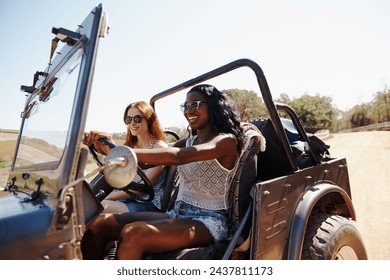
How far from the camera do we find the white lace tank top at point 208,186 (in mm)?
1902

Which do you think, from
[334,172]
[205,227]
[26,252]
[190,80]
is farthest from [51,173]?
[334,172]

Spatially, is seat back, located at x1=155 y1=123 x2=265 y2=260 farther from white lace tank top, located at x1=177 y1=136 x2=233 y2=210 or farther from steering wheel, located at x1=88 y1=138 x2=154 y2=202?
steering wheel, located at x1=88 y1=138 x2=154 y2=202

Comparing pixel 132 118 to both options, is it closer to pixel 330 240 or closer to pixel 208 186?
pixel 208 186

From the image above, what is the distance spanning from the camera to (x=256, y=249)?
167 cm

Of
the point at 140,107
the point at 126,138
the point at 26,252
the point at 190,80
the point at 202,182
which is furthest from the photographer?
the point at 126,138

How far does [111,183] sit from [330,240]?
1.59 metres

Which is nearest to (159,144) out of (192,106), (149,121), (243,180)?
(149,121)

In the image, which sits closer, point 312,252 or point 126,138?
point 312,252

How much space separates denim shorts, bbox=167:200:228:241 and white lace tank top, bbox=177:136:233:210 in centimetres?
3

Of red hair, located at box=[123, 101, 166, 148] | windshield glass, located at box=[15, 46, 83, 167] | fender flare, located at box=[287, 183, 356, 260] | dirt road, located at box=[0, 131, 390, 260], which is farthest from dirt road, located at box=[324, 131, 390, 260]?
windshield glass, located at box=[15, 46, 83, 167]
